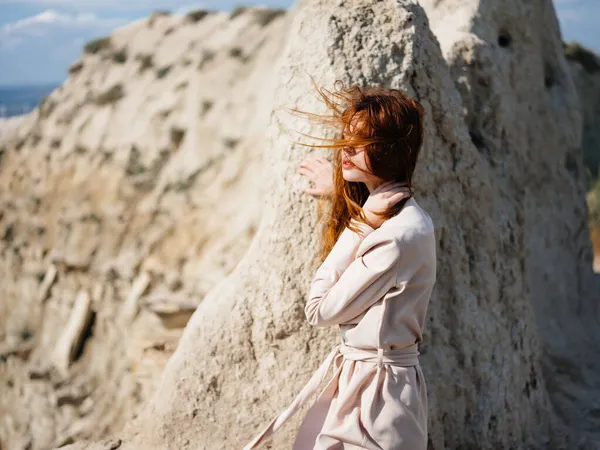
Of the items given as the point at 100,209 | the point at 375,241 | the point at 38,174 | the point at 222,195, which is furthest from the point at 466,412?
the point at 38,174

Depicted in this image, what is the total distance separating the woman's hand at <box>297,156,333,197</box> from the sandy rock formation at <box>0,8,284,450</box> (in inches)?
194

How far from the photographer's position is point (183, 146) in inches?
705

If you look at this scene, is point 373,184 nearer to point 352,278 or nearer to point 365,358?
point 352,278

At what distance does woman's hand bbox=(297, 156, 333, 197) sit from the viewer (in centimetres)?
298

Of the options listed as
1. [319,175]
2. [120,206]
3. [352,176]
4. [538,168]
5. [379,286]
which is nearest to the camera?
[379,286]

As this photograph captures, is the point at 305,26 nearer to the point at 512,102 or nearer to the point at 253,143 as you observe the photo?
the point at 512,102

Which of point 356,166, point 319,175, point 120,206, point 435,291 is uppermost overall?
point 356,166

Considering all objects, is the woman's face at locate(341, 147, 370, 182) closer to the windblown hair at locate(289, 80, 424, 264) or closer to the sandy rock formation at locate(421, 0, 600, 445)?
the windblown hair at locate(289, 80, 424, 264)

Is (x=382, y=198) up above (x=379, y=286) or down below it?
above

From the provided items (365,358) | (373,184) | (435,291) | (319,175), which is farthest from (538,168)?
(365,358)

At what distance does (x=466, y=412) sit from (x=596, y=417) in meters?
1.36

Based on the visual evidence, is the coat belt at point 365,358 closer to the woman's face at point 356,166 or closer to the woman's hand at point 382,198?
the woman's hand at point 382,198

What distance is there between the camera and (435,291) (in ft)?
12.3

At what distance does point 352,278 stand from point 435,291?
1.48m
